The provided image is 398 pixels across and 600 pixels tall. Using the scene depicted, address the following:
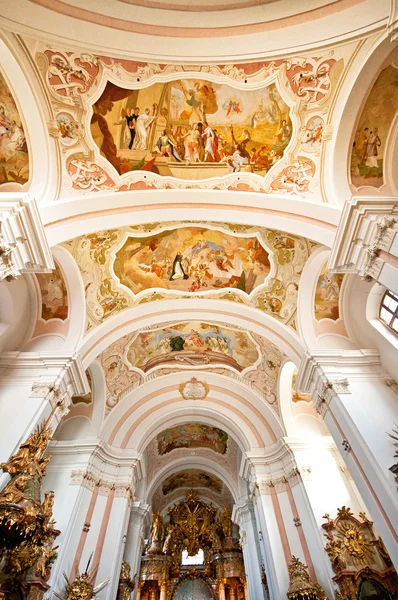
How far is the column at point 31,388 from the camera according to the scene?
6930mm

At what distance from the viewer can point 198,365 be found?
45.5 feet

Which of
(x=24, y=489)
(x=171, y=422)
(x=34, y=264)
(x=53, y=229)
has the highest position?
(x=171, y=422)

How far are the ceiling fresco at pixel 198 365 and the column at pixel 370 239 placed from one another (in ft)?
18.8

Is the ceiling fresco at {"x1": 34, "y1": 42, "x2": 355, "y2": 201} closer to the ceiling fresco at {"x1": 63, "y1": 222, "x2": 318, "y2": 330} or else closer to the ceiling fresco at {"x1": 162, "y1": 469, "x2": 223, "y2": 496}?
the ceiling fresco at {"x1": 63, "y1": 222, "x2": 318, "y2": 330}

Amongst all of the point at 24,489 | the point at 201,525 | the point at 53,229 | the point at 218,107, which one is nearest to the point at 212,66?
the point at 218,107

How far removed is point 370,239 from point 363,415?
370 cm

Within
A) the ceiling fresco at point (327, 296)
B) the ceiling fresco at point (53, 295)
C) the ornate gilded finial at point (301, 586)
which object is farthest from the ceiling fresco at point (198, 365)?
the ornate gilded finial at point (301, 586)

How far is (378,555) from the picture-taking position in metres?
8.27

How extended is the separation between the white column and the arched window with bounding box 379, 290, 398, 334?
967 centimetres

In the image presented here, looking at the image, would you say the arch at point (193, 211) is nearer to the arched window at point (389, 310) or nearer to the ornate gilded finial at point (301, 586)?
the arched window at point (389, 310)

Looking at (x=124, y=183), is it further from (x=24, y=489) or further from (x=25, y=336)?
(x=24, y=489)

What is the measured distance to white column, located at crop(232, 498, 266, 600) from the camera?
12.8 m

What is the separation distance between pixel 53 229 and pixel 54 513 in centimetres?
802

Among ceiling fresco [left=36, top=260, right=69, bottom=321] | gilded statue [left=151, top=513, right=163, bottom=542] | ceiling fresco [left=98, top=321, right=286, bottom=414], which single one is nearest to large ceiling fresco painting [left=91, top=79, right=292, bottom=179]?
ceiling fresco [left=36, top=260, right=69, bottom=321]
